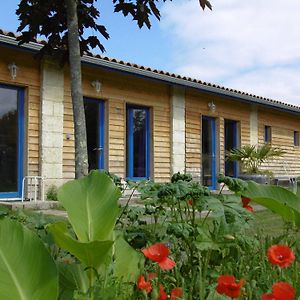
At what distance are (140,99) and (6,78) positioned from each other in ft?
12.0

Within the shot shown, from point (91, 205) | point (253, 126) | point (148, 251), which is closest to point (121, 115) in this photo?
point (253, 126)

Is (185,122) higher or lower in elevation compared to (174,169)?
higher

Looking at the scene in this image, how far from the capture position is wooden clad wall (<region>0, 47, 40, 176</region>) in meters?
9.50

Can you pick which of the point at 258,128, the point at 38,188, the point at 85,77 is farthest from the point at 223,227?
the point at 258,128

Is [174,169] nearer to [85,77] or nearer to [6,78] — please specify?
[85,77]

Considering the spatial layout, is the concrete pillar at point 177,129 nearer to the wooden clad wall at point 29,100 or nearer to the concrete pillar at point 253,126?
the concrete pillar at point 253,126

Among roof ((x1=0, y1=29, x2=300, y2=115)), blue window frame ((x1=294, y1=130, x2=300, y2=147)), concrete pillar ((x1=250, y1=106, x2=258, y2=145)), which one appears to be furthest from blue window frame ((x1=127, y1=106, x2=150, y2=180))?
blue window frame ((x1=294, y1=130, x2=300, y2=147))

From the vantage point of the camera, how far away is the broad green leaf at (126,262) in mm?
1744

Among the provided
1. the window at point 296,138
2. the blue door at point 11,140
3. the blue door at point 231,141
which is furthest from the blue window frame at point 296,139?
the blue door at point 11,140

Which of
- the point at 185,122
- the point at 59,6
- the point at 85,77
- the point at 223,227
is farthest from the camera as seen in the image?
the point at 185,122

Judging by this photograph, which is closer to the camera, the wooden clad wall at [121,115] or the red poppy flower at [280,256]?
the red poppy flower at [280,256]

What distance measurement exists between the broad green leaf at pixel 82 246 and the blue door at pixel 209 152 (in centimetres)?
1268

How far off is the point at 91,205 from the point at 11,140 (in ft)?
27.1

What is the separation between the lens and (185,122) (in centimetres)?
1323
